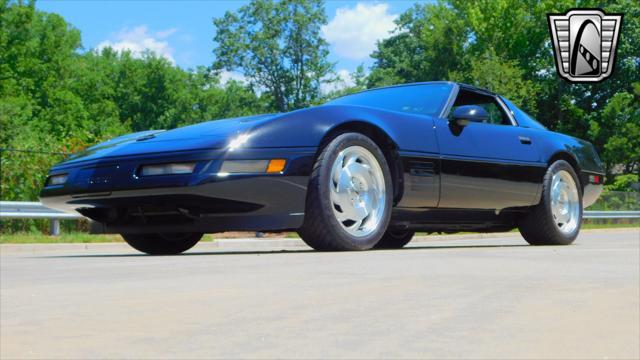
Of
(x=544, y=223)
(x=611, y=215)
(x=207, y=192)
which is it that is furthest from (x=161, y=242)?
(x=611, y=215)

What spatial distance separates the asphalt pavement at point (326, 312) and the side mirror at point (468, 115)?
218cm

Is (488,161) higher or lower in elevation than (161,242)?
higher

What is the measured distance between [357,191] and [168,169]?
125 cm

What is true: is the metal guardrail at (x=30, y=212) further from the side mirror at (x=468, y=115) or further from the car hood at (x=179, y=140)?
the side mirror at (x=468, y=115)

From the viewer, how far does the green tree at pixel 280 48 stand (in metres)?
64.8

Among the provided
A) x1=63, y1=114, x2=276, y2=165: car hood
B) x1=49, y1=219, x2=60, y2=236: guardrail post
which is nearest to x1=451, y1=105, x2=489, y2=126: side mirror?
x1=63, y1=114, x2=276, y2=165: car hood

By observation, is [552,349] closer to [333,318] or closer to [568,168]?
[333,318]

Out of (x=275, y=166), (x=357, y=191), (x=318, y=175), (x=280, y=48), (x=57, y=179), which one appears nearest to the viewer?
(x=275, y=166)

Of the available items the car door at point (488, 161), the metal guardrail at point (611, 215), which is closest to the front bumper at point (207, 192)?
the car door at point (488, 161)

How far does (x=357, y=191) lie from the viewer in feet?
18.0

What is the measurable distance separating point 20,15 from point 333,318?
53356mm

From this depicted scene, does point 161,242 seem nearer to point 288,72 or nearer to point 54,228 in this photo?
point 54,228

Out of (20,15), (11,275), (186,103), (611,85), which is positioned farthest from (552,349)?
(186,103)

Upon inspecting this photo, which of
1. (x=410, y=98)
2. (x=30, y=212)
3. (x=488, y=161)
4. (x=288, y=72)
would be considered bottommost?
(x=30, y=212)
